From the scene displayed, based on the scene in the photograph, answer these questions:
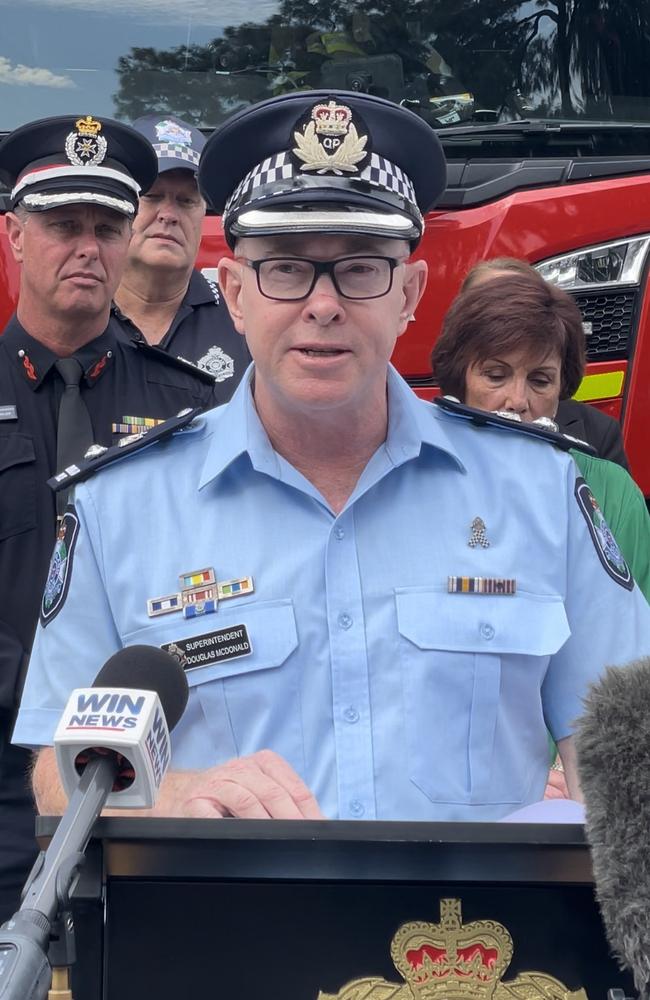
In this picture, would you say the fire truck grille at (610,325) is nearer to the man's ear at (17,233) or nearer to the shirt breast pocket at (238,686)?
the man's ear at (17,233)

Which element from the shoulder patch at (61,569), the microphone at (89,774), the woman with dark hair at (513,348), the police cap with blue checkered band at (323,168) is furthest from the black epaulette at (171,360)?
the microphone at (89,774)

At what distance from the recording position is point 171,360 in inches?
147

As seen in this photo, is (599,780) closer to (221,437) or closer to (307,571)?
(307,571)

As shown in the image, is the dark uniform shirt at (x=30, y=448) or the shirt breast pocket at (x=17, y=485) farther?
the shirt breast pocket at (x=17, y=485)

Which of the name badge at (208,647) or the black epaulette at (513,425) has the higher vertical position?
the black epaulette at (513,425)

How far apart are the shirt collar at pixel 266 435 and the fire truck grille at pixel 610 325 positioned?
9.82 feet

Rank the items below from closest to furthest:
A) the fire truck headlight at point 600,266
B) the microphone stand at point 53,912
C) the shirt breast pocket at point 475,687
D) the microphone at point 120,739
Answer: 1. the microphone stand at point 53,912
2. the microphone at point 120,739
3. the shirt breast pocket at point 475,687
4. the fire truck headlight at point 600,266

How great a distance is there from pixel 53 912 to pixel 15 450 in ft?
6.80

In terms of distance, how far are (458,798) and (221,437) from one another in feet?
2.18

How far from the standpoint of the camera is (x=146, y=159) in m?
3.87

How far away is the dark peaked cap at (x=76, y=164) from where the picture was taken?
3.65 metres

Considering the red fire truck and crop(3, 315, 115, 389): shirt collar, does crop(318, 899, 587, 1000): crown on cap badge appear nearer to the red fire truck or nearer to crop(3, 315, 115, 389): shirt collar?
crop(3, 315, 115, 389): shirt collar

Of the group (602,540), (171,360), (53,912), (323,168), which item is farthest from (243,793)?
(171,360)

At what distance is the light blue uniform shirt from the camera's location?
7.13 ft
